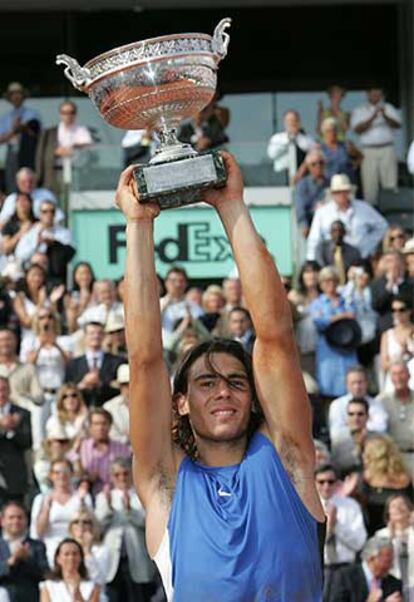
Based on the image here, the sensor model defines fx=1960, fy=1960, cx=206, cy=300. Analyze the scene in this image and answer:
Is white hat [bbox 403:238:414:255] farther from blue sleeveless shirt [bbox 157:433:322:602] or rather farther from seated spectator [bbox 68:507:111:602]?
blue sleeveless shirt [bbox 157:433:322:602]

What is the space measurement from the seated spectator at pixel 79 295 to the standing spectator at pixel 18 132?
203cm

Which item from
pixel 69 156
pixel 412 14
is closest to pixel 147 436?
pixel 69 156

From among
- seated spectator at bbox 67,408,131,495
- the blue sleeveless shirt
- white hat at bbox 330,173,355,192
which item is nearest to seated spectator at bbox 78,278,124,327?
seated spectator at bbox 67,408,131,495

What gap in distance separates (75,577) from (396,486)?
7.97 feet

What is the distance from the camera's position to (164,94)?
19.6ft

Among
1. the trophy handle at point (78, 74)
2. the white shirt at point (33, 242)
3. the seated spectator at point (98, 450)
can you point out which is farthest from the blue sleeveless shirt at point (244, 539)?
the white shirt at point (33, 242)

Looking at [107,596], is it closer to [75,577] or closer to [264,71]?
[75,577]

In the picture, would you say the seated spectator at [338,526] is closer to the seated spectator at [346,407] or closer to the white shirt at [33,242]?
the seated spectator at [346,407]

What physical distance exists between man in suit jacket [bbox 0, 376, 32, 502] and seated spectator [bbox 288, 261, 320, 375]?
7.75ft

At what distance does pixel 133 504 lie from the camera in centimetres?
1324

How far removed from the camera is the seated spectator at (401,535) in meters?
12.5

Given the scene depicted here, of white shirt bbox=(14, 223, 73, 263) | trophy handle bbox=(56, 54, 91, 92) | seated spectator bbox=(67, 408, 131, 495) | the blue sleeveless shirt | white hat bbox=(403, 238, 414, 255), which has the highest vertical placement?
white shirt bbox=(14, 223, 73, 263)

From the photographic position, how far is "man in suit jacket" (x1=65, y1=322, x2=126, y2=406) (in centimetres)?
1478

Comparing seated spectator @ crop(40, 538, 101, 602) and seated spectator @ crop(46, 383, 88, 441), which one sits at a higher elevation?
seated spectator @ crop(46, 383, 88, 441)
